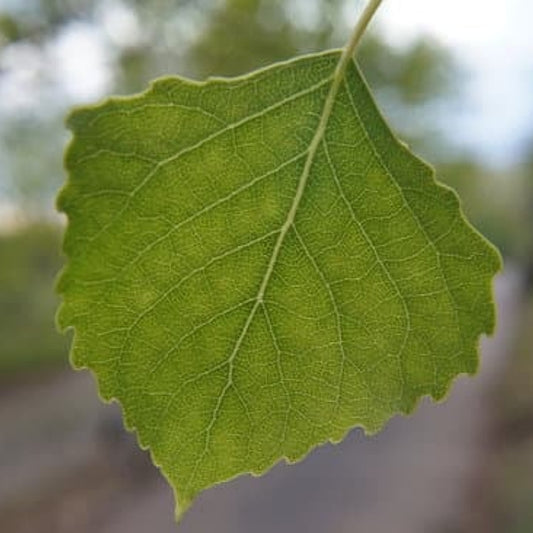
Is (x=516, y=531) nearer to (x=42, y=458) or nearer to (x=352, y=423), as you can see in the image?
(x=42, y=458)

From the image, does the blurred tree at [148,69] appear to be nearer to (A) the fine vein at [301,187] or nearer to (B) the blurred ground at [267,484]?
(A) the fine vein at [301,187]

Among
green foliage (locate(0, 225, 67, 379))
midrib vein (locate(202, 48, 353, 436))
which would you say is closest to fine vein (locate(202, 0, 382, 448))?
midrib vein (locate(202, 48, 353, 436))

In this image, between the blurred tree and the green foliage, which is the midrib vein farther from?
the green foliage

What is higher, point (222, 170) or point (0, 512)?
point (222, 170)

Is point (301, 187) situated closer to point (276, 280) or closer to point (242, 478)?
point (276, 280)

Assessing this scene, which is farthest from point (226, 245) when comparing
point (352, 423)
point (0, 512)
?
point (0, 512)
